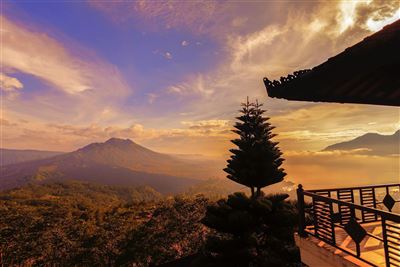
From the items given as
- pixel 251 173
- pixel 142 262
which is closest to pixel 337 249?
pixel 142 262

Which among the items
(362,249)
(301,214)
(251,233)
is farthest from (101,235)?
(362,249)

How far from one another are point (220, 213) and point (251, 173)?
621cm

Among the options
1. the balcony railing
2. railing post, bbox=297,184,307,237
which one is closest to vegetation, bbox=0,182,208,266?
the balcony railing

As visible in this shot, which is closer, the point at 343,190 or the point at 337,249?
the point at 337,249

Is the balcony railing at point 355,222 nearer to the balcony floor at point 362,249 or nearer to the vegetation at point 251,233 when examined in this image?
the balcony floor at point 362,249

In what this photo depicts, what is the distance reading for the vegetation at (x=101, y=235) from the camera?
51.4ft

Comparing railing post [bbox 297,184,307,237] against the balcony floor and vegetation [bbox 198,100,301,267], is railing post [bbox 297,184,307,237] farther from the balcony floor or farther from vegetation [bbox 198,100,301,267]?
vegetation [bbox 198,100,301,267]

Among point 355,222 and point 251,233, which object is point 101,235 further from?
point 355,222

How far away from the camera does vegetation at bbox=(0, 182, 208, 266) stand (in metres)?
15.7

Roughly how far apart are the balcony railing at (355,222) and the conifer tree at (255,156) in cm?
1200

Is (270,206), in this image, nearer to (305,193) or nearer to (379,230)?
(379,230)

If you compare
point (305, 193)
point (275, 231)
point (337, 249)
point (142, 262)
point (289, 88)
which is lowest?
point (142, 262)

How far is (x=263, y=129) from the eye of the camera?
21172 mm

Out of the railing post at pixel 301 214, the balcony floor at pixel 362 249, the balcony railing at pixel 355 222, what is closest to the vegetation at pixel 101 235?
the balcony railing at pixel 355 222
